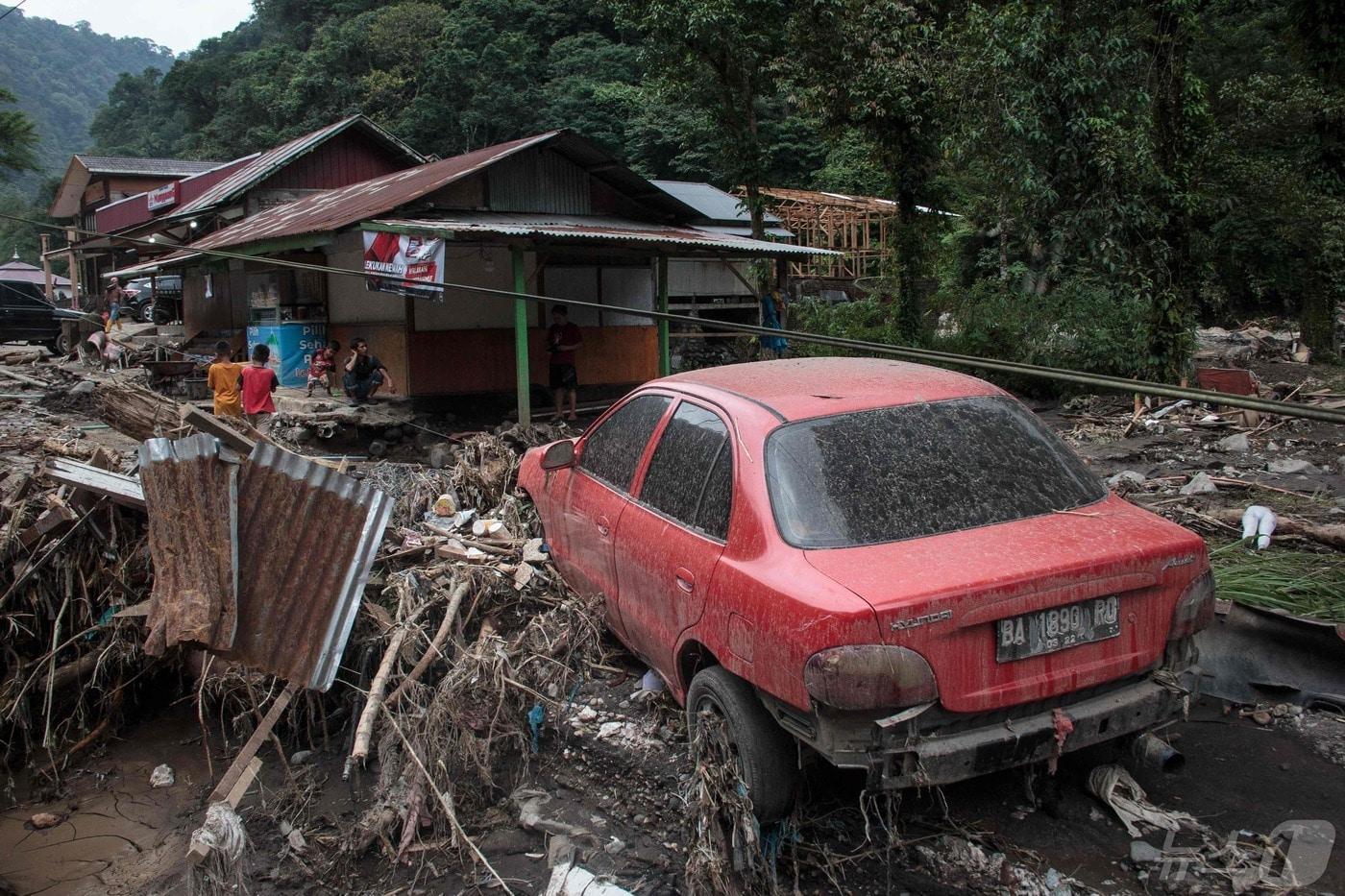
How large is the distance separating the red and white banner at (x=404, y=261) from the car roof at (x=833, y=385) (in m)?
6.30

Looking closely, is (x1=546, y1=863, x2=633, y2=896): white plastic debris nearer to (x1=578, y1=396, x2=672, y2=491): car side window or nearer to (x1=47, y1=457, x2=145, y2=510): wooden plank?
(x1=578, y1=396, x2=672, y2=491): car side window

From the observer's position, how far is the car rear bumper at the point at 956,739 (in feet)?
9.33

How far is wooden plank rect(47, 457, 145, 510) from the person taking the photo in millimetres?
5055

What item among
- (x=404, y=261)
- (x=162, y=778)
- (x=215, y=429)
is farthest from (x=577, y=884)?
(x=404, y=261)

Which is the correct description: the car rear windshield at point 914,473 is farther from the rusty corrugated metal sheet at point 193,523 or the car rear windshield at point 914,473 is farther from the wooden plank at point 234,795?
the rusty corrugated metal sheet at point 193,523

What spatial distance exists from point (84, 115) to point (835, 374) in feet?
366

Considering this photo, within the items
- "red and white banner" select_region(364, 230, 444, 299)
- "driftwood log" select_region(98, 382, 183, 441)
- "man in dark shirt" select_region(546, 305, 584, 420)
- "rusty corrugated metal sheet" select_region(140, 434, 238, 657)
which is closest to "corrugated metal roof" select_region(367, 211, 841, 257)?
"red and white banner" select_region(364, 230, 444, 299)

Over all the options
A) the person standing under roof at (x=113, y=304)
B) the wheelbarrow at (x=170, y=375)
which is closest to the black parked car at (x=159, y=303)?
the person standing under roof at (x=113, y=304)

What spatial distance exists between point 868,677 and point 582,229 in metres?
10.1

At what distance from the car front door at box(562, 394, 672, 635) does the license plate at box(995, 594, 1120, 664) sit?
190 cm

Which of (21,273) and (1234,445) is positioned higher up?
(21,273)

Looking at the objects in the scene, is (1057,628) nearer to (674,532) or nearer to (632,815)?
(674,532)

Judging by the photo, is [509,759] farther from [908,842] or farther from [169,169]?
[169,169]

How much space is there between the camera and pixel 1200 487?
25.2ft
